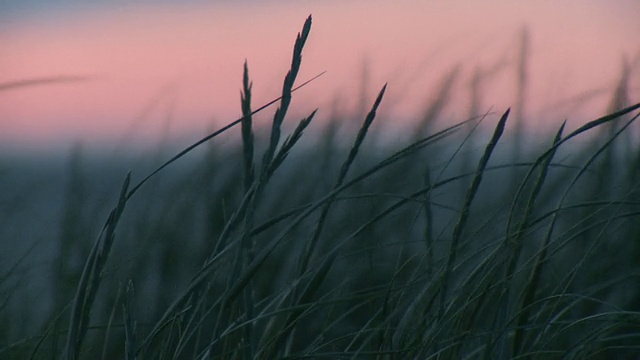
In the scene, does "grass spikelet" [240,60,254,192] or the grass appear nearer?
"grass spikelet" [240,60,254,192]

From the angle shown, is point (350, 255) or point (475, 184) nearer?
point (475, 184)

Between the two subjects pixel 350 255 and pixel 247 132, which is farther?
pixel 350 255

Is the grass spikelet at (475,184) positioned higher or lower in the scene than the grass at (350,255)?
higher

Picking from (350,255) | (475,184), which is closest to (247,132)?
(475,184)

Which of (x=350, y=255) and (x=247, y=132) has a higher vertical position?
(x=247, y=132)

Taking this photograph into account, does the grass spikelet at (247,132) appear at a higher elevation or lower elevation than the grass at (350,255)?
higher

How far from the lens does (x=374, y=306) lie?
0.93 meters

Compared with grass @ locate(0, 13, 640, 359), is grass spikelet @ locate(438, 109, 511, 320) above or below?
above

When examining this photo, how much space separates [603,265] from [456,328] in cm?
41

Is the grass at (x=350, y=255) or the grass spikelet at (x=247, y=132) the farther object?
the grass at (x=350, y=255)

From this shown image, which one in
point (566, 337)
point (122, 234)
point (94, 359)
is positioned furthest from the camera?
point (122, 234)

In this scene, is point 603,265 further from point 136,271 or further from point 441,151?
point 136,271

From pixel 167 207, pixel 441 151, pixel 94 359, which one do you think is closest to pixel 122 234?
pixel 167 207

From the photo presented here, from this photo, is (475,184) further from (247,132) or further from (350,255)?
(350,255)
